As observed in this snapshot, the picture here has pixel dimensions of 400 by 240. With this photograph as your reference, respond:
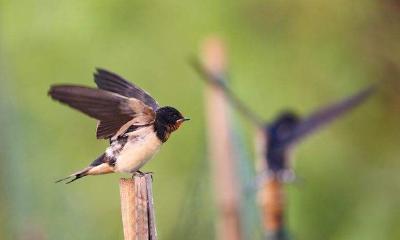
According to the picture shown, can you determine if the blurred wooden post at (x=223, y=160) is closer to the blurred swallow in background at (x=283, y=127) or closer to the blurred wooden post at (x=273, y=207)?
the blurred swallow in background at (x=283, y=127)

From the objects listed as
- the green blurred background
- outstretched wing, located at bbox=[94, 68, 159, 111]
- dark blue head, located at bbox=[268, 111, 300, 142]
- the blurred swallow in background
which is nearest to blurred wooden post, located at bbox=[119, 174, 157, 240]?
outstretched wing, located at bbox=[94, 68, 159, 111]

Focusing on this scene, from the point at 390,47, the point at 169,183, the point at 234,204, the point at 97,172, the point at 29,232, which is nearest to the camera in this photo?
the point at 97,172

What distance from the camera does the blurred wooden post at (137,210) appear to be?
2916 millimetres

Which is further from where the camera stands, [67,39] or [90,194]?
[67,39]

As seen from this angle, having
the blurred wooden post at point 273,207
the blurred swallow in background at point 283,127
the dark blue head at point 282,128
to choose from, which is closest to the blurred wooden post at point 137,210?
the blurred wooden post at point 273,207

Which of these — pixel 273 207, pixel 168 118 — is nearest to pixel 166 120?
pixel 168 118

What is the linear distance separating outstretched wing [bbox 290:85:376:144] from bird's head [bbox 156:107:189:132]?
1923 mm

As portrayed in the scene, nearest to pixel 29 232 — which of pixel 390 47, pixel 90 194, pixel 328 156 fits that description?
pixel 90 194

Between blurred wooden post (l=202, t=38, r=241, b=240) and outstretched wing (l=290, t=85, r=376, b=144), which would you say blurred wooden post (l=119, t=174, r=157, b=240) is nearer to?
blurred wooden post (l=202, t=38, r=241, b=240)

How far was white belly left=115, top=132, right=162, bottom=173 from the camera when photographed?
334 cm

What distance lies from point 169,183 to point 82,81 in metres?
0.82

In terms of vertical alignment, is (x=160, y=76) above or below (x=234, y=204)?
above

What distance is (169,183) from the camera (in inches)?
304

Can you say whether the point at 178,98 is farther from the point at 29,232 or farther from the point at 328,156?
the point at 29,232
